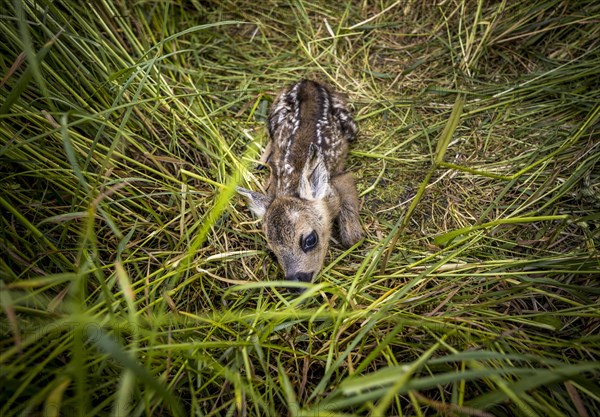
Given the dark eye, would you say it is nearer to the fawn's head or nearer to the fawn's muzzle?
the fawn's head

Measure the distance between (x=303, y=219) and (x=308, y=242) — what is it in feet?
0.68

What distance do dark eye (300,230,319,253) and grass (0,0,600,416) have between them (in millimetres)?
246

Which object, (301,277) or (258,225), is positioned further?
(258,225)

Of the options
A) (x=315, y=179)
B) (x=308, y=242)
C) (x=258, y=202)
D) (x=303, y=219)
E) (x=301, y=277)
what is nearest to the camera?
(x=301, y=277)

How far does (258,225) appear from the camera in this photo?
337 centimetres

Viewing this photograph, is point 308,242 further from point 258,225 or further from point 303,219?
point 258,225

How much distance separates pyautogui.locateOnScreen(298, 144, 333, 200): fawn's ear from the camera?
10.6ft

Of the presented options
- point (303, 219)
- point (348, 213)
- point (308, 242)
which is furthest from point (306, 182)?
point (308, 242)

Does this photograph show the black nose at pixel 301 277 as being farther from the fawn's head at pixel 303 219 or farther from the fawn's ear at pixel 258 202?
the fawn's ear at pixel 258 202

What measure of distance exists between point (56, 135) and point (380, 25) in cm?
355

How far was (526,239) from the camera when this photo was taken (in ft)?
9.68

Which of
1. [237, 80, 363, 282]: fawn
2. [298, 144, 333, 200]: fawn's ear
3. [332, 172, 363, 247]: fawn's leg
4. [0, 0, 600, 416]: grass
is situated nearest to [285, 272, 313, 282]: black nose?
[237, 80, 363, 282]: fawn

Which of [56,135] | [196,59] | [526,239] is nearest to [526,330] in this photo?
[526,239]

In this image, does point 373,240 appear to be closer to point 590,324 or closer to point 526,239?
point 526,239
